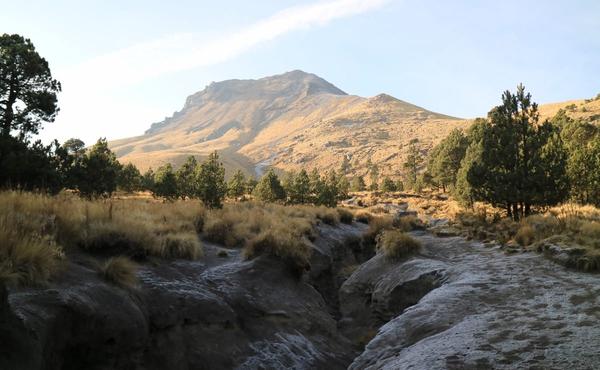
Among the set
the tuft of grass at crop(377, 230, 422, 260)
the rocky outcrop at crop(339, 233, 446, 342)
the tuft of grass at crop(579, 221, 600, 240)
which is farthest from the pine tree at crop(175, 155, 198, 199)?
the tuft of grass at crop(579, 221, 600, 240)

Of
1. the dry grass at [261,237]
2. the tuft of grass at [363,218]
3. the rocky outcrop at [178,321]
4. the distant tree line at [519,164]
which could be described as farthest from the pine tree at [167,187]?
the rocky outcrop at [178,321]

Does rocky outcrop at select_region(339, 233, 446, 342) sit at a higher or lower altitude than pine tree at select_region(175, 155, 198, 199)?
lower

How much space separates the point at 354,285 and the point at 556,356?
33.1ft

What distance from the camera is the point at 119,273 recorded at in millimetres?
8266

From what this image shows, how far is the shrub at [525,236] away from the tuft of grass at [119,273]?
14016mm

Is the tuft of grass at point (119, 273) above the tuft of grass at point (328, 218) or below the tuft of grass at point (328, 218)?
above

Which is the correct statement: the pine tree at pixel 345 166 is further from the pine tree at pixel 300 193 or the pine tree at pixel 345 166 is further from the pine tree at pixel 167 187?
the pine tree at pixel 167 187

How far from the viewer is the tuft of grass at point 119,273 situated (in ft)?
26.7

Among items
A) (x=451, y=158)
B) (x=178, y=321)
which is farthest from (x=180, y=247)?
(x=451, y=158)

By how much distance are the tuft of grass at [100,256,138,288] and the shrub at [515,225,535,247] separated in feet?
46.0

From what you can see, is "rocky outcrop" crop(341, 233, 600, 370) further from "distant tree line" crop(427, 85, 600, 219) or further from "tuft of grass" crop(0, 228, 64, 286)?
"distant tree line" crop(427, 85, 600, 219)

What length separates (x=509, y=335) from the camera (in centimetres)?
731

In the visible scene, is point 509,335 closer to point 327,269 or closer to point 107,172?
point 327,269

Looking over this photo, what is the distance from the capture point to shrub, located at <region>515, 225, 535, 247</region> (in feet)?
54.0
